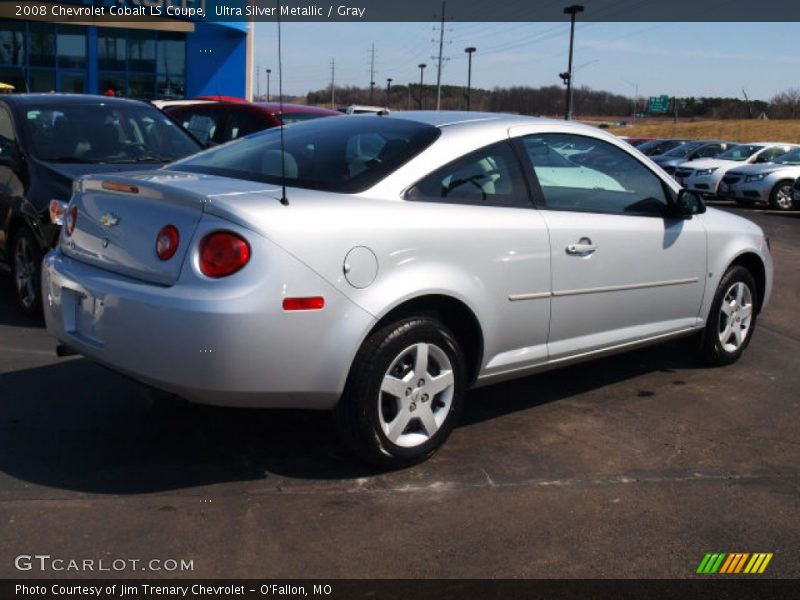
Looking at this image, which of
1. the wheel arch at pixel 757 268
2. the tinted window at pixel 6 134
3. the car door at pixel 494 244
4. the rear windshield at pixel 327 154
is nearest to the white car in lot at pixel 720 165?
the wheel arch at pixel 757 268

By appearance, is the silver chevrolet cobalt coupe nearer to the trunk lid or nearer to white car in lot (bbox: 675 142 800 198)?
the trunk lid

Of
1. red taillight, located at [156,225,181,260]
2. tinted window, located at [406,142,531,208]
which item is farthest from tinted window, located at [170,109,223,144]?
red taillight, located at [156,225,181,260]

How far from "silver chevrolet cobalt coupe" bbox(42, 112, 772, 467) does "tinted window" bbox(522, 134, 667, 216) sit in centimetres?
1

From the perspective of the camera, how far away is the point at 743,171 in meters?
19.6

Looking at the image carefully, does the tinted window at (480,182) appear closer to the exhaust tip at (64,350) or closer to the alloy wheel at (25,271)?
the exhaust tip at (64,350)

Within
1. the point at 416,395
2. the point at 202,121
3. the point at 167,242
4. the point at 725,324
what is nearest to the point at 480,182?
the point at 416,395

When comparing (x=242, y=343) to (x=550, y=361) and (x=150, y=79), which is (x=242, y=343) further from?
(x=150, y=79)

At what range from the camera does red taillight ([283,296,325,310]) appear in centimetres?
346

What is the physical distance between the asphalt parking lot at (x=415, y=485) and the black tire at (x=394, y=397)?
0.43ft

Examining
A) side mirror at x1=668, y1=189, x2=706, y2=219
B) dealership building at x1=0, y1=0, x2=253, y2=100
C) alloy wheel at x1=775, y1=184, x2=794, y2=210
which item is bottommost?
alloy wheel at x1=775, y1=184, x2=794, y2=210

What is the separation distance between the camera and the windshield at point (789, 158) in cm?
1971

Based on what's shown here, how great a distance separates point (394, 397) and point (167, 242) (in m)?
1.17

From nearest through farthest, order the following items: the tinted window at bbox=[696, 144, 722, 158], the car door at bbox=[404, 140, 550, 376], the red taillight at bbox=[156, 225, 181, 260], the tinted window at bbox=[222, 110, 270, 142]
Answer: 1. the red taillight at bbox=[156, 225, 181, 260]
2. the car door at bbox=[404, 140, 550, 376]
3. the tinted window at bbox=[222, 110, 270, 142]
4. the tinted window at bbox=[696, 144, 722, 158]

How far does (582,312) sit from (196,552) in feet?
7.86
